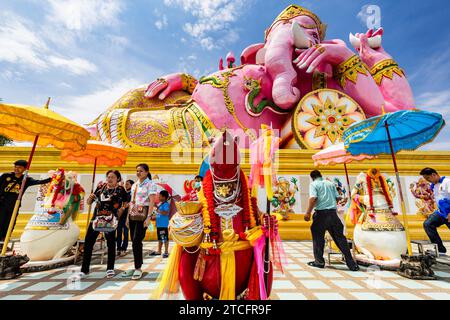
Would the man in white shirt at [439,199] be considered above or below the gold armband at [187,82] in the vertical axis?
below

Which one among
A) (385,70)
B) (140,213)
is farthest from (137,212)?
(385,70)

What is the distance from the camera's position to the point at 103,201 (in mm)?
3131

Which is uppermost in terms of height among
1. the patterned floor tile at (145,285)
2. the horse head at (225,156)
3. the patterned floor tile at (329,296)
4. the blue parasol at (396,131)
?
the blue parasol at (396,131)

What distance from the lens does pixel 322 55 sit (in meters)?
7.61

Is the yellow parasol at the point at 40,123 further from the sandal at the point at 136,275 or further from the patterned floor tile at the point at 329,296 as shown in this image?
the patterned floor tile at the point at 329,296

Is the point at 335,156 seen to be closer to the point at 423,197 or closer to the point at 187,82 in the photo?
the point at 423,197

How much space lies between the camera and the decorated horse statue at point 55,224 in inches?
144

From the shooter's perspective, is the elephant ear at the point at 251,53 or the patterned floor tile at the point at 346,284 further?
the elephant ear at the point at 251,53

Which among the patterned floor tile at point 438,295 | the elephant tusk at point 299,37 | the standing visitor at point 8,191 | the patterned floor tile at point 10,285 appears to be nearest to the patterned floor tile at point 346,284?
the patterned floor tile at point 438,295

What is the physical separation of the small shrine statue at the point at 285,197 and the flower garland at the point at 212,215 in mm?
4688

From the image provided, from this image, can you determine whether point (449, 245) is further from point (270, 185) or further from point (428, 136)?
point (270, 185)

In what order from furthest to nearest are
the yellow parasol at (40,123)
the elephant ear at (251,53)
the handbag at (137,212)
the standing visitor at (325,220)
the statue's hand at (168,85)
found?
1. the statue's hand at (168,85)
2. the elephant ear at (251,53)
3. the standing visitor at (325,220)
4. the handbag at (137,212)
5. the yellow parasol at (40,123)

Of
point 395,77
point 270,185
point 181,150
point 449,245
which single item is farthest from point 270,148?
point 395,77

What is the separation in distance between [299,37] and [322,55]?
1.08 metres
